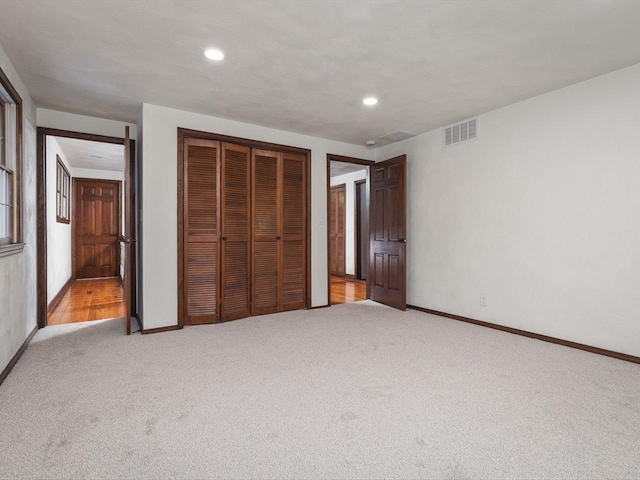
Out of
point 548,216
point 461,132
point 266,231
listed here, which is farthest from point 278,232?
point 548,216

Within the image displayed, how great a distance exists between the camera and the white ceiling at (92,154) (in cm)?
548

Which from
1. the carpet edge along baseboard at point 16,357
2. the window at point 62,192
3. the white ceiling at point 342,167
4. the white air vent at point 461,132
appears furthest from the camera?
the white ceiling at point 342,167

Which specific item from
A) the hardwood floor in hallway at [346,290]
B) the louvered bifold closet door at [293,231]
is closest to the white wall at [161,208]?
the louvered bifold closet door at [293,231]

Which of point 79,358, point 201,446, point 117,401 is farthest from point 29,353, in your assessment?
point 201,446

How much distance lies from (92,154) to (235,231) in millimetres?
4135

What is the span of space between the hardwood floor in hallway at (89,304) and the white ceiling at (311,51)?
8.03 ft

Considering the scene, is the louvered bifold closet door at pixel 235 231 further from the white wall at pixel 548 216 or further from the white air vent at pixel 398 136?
the white wall at pixel 548 216

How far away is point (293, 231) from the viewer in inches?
179

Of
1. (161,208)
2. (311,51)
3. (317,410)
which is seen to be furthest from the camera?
(161,208)

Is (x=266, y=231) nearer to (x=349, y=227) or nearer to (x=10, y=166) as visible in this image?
(x=10, y=166)

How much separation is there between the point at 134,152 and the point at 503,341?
457cm

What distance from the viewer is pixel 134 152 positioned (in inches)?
165

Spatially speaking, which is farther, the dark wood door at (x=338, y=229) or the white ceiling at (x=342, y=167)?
the dark wood door at (x=338, y=229)

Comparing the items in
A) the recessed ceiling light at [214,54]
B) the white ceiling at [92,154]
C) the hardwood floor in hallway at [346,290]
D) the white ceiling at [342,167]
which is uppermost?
the white ceiling at [92,154]
